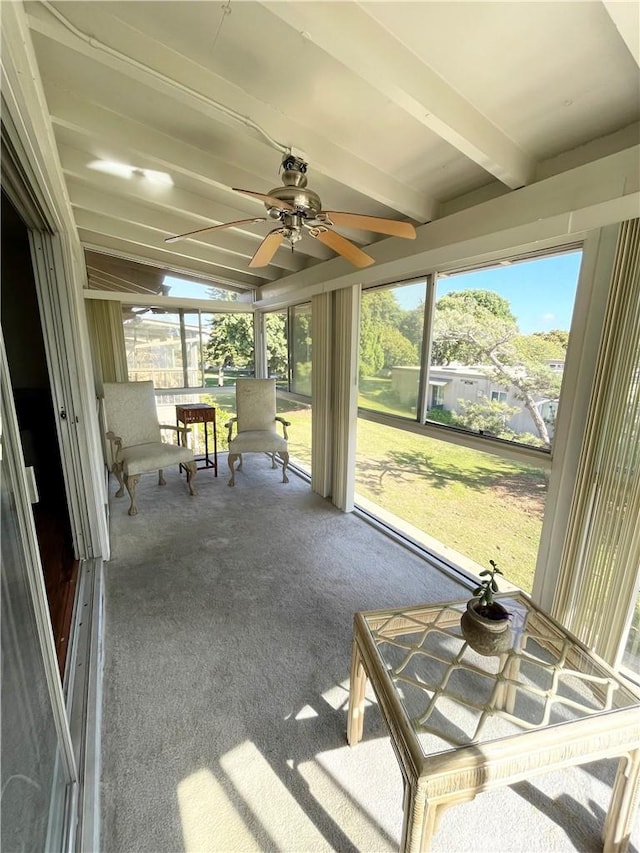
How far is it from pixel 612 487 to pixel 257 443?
9.93ft

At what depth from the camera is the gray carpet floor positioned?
109 cm

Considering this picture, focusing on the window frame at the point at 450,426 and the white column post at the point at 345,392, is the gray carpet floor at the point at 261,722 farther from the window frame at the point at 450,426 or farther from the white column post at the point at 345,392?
the window frame at the point at 450,426

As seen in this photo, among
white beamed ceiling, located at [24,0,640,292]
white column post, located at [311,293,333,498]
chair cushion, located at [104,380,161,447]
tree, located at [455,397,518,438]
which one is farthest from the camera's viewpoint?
chair cushion, located at [104,380,161,447]

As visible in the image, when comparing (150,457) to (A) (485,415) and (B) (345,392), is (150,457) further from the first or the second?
(A) (485,415)

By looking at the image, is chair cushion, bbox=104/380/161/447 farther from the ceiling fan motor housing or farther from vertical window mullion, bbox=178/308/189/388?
the ceiling fan motor housing

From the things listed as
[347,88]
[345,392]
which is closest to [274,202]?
[347,88]

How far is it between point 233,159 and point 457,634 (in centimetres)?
255

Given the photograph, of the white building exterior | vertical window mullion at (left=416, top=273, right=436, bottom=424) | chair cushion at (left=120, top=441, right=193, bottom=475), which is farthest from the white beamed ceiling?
chair cushion at (left=120, top=441, right=193, bottom=475)

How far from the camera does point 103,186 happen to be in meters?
2.39

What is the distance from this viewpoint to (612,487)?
60.2 inches

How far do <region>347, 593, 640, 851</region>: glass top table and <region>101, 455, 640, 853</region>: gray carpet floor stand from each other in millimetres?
170

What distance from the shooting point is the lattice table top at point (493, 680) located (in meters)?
1.00

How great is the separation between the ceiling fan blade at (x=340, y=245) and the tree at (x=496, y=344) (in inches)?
35.1

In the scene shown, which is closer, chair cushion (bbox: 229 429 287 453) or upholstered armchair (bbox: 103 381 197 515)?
upholstered armchair (bbox: 103 381 197 515)
